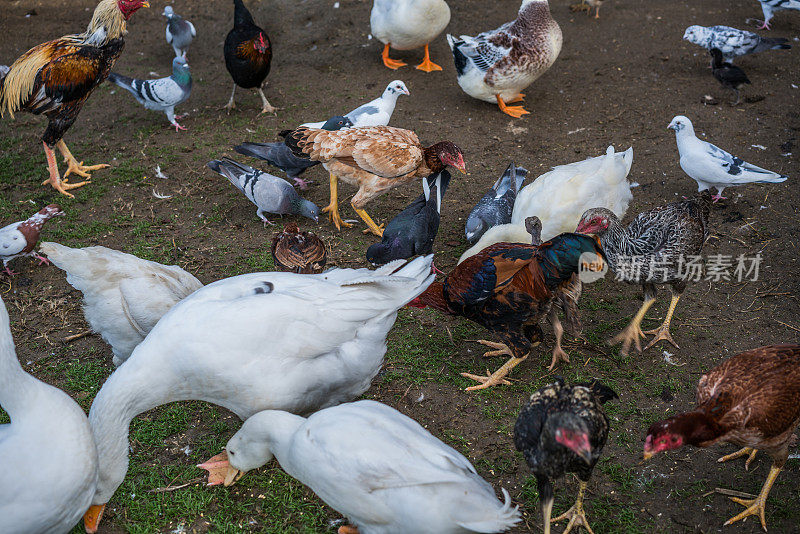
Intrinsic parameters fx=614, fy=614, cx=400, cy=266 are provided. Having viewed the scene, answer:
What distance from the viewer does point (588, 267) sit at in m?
3.80

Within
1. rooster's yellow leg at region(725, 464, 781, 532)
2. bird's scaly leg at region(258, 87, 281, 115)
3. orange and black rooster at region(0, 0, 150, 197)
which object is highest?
orange and black rooster at region(0, 0, 150, 197)

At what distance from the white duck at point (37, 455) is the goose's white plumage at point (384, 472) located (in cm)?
84

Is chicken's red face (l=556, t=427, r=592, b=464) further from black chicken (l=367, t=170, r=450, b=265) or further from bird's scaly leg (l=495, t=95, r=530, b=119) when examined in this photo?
bird's scaly leg (l=495, t=95, r=530, b=119)

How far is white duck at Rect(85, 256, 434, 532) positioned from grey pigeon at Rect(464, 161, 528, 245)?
1.76 m

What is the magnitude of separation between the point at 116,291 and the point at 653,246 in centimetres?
361

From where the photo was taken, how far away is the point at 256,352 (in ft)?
10.8

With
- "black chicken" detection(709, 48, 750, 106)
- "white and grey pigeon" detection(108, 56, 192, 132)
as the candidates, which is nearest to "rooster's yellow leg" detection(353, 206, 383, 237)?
"white and grey pigeon" detection(108, 56, 192, 132)

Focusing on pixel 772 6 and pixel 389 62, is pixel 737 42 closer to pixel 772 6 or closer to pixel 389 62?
pixel 772 6

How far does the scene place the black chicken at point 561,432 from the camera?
2863 mm

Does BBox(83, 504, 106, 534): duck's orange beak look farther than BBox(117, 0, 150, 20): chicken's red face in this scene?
No

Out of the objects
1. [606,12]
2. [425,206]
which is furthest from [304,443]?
[606,12]

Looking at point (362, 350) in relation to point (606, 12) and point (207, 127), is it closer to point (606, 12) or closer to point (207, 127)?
point (207, 127)

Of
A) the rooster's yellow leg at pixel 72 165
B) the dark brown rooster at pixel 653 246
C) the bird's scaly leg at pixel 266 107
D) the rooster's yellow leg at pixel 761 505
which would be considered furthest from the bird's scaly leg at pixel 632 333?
the rooster's yellow leg at pixel 72 165

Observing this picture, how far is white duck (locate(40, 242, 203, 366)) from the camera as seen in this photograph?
387 cm
